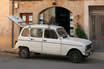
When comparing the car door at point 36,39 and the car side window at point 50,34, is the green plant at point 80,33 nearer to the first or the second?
the car side window at point 50,34

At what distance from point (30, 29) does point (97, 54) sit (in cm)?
449

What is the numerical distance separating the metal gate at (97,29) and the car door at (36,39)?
5.24 m

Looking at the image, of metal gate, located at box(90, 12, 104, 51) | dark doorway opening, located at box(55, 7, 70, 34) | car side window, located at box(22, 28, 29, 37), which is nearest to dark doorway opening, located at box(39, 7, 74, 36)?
dark doorway opening, located at box(55, 7, 70, 34)

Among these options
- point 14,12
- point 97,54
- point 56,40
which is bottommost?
point 97,54

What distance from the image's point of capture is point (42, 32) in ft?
30.3

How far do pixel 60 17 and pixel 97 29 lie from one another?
2.99m

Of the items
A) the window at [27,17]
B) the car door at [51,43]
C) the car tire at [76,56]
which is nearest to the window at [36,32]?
the car door at [51,43]

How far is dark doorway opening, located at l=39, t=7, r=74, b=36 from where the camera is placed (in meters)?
13.6

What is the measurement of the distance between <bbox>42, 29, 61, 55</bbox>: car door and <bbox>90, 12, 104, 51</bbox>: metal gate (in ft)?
16.4

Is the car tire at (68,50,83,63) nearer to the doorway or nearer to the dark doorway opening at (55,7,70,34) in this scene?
the doorway

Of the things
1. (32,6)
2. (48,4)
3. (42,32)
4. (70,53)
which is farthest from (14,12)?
(70,53)

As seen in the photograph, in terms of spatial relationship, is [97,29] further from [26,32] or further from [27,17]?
[26,32]

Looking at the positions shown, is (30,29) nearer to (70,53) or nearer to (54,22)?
(70,53)

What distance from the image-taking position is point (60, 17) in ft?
45.1
